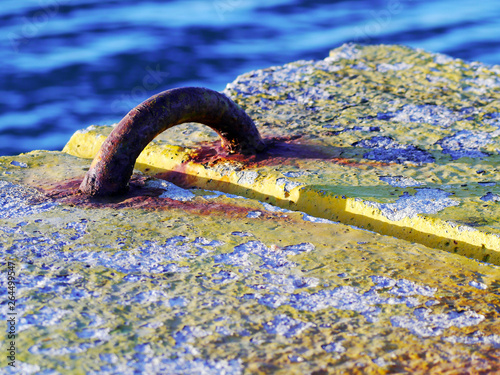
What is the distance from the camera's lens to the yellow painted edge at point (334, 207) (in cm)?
133

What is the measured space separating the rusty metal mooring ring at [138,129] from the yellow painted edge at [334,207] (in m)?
0.19

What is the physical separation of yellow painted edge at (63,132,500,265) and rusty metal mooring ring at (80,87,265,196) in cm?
19

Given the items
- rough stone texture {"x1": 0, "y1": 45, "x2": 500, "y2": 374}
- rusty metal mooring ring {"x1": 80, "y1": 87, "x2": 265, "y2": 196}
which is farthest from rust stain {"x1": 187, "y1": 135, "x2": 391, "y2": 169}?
rusty metal mooring ring {"x1": 80, "y1": 87, "x2": 265, "y2": 196}

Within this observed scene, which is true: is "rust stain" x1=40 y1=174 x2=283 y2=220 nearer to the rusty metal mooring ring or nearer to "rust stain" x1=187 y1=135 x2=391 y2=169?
the rusty metal mooring ring

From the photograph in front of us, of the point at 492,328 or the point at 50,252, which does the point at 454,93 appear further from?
the point at 50,252

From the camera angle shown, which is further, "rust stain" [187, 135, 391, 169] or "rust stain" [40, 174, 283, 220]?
"rust stain" [187, 135, 391, 169]

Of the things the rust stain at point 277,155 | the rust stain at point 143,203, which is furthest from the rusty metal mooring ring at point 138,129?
the rust stain at point 277,155

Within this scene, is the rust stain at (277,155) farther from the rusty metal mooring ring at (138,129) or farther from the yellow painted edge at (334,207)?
the rusty metal mooring ring at (138,129)

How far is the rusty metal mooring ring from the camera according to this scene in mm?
1558

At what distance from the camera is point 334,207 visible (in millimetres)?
1519

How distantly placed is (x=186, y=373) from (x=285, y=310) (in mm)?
242

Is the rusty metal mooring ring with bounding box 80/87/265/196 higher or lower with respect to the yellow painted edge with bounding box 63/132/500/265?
higher

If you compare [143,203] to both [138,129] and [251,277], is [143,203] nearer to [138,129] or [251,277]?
[138,129]

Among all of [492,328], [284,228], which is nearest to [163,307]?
[284,228]
